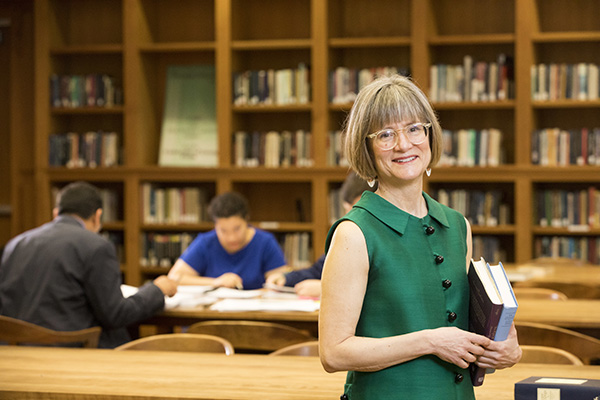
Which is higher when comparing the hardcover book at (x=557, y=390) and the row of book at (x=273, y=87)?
the row of book at (x=273, y=87)

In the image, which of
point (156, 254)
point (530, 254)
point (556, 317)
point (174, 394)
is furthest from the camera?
point (156, 254)

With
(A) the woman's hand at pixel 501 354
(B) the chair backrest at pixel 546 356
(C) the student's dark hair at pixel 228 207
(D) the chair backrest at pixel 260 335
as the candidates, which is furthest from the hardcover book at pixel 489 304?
(C) the student's dark hair at pixel 228 207

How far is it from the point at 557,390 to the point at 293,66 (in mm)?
5320

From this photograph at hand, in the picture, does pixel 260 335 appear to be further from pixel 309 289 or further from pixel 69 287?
pixel 69 287

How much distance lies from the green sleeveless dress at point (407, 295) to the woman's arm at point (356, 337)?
37 mm

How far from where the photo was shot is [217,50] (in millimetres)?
6562

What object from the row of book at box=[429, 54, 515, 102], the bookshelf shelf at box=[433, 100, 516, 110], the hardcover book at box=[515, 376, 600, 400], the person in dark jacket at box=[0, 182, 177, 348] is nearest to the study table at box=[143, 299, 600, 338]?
the person in dark jacket at box=[0, 182, 177, 348]

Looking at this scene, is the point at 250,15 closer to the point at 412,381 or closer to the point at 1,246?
the point at 1,246

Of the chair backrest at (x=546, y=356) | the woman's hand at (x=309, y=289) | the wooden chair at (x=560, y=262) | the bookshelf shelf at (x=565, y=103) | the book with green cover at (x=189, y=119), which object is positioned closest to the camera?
the chair backrest at (x=546, y=356)

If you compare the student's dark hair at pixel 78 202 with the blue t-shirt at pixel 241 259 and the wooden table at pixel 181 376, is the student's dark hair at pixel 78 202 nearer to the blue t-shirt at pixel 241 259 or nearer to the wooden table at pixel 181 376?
the blue t-shirt at pixel 241 259

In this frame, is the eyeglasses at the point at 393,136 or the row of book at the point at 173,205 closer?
the eyeglasses at the point at 393,136

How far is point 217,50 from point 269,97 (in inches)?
22.4

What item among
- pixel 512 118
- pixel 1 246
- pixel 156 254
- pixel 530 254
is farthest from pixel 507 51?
pixel 1 246

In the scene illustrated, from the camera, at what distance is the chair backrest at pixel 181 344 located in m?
3.11
